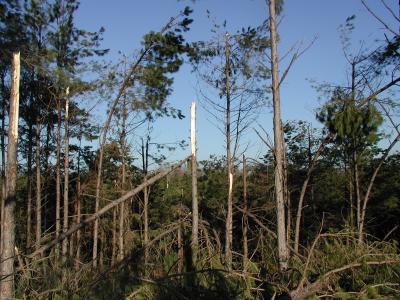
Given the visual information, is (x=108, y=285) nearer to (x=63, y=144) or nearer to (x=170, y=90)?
(x=170, y=90)

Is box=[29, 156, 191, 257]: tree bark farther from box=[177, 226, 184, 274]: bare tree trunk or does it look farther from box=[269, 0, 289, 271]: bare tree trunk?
box=[269, 0, 289, 271]: bare tree trunk

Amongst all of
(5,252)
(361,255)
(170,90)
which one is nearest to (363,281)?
(361,255)

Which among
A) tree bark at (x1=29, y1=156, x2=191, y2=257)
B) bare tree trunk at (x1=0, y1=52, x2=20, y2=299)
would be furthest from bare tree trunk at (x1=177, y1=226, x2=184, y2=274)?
bare tree trunk at (x1=0, y1=52, x2=20, y2=299)

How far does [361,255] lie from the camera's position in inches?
295

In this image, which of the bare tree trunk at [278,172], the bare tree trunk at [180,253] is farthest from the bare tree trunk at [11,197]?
the bare tree trunk at [278,172]

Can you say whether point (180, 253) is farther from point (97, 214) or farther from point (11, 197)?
point (11, 197)

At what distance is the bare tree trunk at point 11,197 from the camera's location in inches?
287

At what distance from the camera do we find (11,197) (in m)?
7.64

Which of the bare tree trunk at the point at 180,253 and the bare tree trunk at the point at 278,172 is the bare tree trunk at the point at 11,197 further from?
the bare tree trunk at the point at 278,172

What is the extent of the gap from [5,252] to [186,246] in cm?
326

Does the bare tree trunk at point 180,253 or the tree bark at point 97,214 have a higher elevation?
the tree bark at point 97,214

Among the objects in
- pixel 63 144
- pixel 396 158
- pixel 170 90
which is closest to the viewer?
pixel 170 90

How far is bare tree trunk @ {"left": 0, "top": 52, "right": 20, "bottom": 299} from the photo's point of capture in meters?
7.29

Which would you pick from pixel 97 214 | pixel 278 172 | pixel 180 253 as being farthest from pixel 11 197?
pixel 278 172
